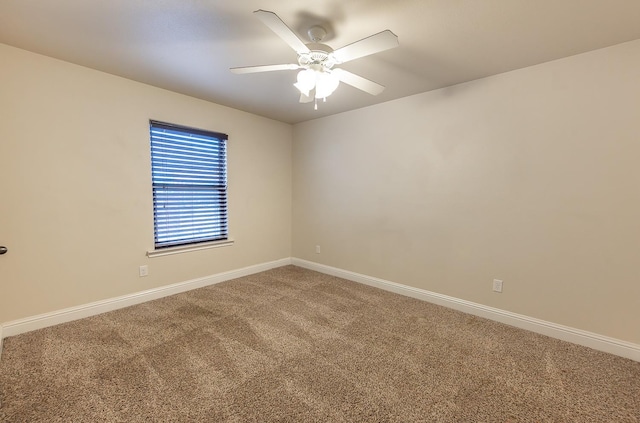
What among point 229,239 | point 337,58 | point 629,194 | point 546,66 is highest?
point 546,66

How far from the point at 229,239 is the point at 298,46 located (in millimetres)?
2763

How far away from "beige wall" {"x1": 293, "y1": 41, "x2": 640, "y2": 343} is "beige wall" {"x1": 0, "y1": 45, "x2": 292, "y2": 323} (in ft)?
7.64

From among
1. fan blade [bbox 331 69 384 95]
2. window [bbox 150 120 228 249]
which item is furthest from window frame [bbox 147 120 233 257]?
fan blade [bbox 331 69 384 95]

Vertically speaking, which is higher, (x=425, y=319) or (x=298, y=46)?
(x=298, y=46)

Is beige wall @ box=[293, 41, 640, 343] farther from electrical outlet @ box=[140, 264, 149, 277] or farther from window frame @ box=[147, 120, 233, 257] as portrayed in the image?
electrical outlet @ box=[140, 264, 149, 277]

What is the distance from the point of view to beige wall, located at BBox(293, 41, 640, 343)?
210 cm

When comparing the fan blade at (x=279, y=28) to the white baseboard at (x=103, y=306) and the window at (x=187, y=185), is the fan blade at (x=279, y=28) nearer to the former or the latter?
the window at (x=187, y=185)

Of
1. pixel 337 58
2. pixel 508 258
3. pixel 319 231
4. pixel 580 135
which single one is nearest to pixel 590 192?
pixel 580 135

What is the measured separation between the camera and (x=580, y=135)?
2221mm

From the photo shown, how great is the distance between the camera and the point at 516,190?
2.53 metres

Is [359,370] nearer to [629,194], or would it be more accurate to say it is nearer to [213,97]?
[629,194]

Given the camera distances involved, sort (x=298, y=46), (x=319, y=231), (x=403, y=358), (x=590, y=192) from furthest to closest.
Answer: (x=319, y=231), (x=590, y=192), (x=403, y=358), (x=298, y=46)

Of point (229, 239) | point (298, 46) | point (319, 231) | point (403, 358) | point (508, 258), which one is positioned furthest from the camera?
point (319, 231)

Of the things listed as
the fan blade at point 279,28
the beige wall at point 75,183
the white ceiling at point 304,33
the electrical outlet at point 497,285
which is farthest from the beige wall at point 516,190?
the beige wall at point 75,183
